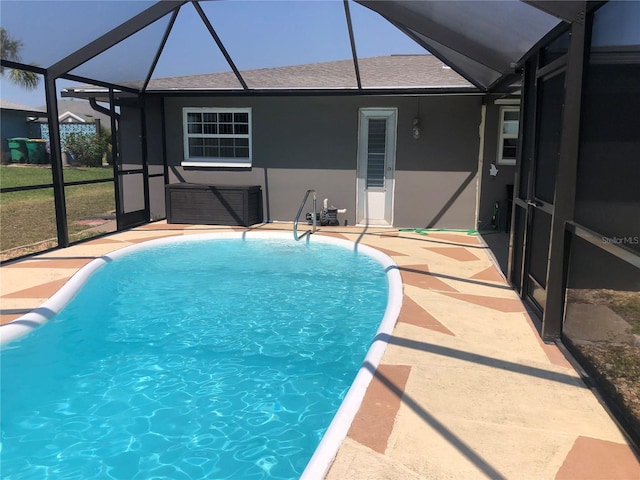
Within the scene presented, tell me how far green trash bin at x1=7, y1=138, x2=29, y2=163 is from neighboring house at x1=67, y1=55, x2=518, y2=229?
36.6 ft

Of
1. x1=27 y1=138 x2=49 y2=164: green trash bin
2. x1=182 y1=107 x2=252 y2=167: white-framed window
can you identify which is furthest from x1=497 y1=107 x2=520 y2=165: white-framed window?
x1=27 y1=138 x2=49 y2=164: green trash bin

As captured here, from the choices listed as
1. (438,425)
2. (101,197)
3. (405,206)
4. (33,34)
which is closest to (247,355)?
(438,425)

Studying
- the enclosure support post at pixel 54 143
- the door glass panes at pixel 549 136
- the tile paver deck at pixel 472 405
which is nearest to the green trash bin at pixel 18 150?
the enclosure support post at pixel 54 143

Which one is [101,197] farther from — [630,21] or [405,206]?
[630,21]

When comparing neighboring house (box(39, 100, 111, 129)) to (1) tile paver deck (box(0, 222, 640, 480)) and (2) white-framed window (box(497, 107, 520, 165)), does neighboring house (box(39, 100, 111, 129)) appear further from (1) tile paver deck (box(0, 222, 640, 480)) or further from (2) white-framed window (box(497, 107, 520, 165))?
(1) tile paver deck (box(0, 222, 640, 480))

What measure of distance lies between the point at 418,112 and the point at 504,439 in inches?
299

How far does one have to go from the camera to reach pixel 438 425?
2564 mm

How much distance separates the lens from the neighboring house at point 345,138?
353 inches

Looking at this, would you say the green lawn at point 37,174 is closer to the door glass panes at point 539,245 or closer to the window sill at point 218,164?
the window sill at point 218,164

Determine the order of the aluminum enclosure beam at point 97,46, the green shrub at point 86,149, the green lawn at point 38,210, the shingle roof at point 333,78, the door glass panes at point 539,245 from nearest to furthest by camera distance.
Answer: the door glass panes at point 539,245, the aluminum enclosure beam at point 97,46, the green lawn at point 38,210, the shingle roof at point 333,78, the green shrub at point 86,149

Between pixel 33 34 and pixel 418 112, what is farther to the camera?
pixel 418 112

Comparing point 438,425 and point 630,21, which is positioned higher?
point 630,21

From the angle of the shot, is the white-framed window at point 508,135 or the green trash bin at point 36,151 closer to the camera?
the white-framed window at point 508,135

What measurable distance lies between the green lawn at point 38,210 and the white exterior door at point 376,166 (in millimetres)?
5449
